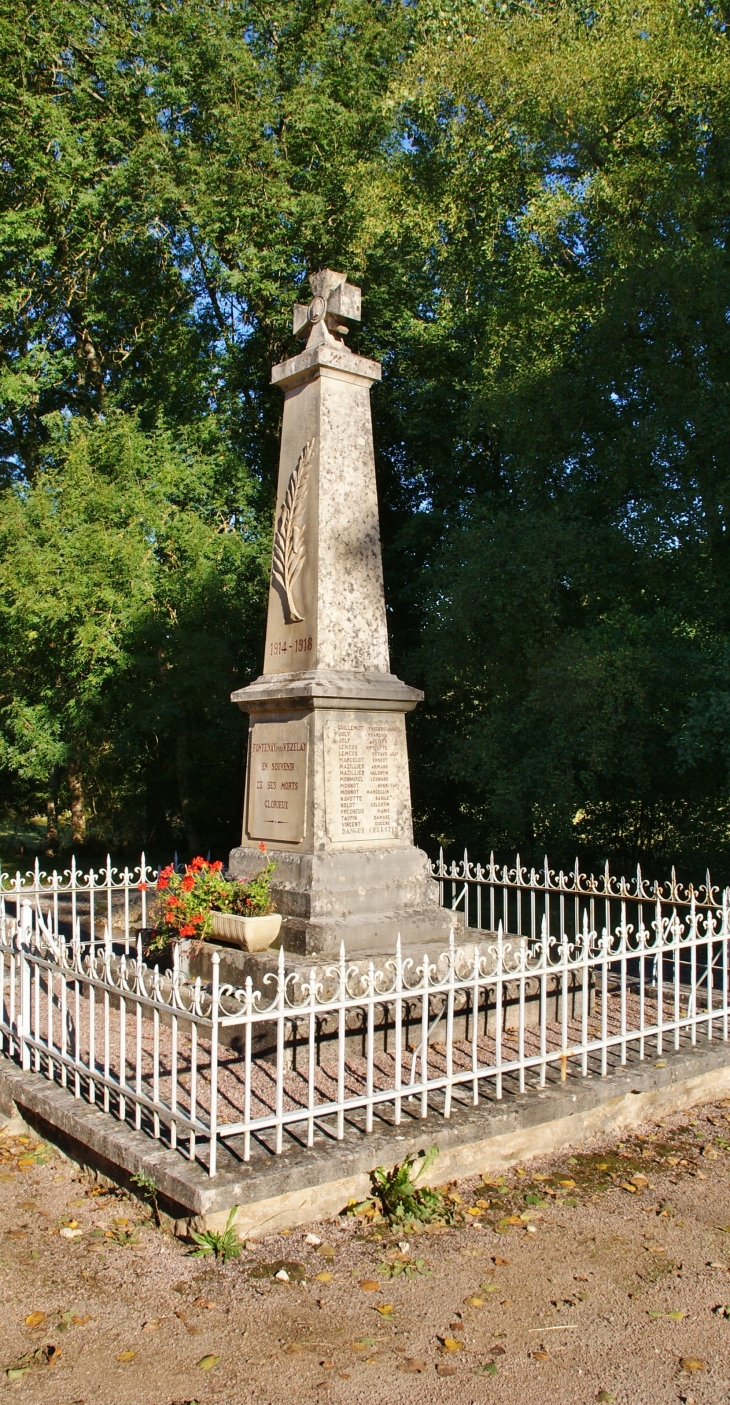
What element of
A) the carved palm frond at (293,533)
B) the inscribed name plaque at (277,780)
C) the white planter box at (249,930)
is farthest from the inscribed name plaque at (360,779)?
the carved palm frond at (293,533)

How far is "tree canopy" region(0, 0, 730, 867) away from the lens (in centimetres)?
1162

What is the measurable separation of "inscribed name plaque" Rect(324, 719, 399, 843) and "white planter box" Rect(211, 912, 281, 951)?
0.76m

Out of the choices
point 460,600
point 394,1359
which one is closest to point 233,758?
point 460,600

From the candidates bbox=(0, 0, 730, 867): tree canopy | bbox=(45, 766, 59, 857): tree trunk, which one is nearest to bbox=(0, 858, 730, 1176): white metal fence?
bbox=(0, 0, 730, 867): tree canopy

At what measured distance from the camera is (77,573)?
13.6m

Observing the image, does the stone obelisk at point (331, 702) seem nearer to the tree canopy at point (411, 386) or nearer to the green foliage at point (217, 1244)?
the green foliage at point (217, 1244)

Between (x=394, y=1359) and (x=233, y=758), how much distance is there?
42.7ft

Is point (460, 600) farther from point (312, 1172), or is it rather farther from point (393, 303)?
point (312, 1172)

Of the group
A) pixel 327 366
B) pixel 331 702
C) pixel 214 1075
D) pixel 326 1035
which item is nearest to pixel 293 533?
pixel 327 366

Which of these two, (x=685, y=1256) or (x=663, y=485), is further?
(x=663, y=485)

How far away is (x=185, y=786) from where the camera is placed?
16.2 metres

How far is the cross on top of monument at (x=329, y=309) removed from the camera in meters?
7.36

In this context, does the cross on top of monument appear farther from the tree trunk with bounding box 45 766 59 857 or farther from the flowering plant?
the tree trunk with bounding box 45 766 59 857

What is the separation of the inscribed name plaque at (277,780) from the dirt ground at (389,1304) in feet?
9.39
